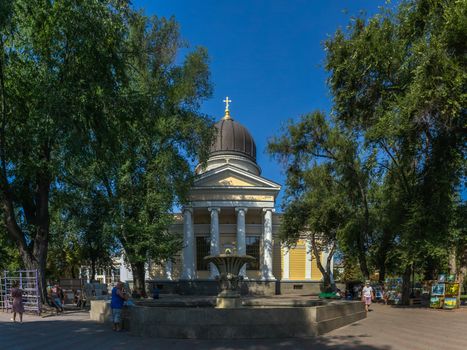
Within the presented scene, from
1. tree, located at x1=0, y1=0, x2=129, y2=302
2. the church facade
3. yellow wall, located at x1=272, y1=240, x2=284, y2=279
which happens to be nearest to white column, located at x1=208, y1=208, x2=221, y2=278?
the church facade

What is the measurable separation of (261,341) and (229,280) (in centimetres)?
667

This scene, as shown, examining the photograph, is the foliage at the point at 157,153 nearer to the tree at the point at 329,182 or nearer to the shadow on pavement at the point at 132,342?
the tree at the point at 329,182

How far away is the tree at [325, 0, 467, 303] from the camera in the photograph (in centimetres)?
1664

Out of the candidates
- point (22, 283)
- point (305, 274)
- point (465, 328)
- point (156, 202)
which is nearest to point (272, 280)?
point (305, 274)

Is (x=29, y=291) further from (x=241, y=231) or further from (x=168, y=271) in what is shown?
(x=241, y=231)

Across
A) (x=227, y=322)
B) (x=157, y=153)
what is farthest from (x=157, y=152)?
(x=227, y=322)

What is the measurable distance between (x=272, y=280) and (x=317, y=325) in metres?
28.8

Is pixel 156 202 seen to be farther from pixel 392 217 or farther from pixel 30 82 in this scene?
pixel 392 217

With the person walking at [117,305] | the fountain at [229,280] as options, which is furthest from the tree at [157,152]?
the person walking at [117,305]

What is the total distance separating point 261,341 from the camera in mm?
10398

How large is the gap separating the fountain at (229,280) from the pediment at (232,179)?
22876 millimetres

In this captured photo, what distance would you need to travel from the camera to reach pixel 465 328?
515 inches

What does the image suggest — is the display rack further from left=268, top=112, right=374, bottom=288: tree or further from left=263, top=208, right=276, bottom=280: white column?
left=263, top=208, right=276, bottom=280: white column

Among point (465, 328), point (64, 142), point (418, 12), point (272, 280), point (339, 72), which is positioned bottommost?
point (272, 280)
